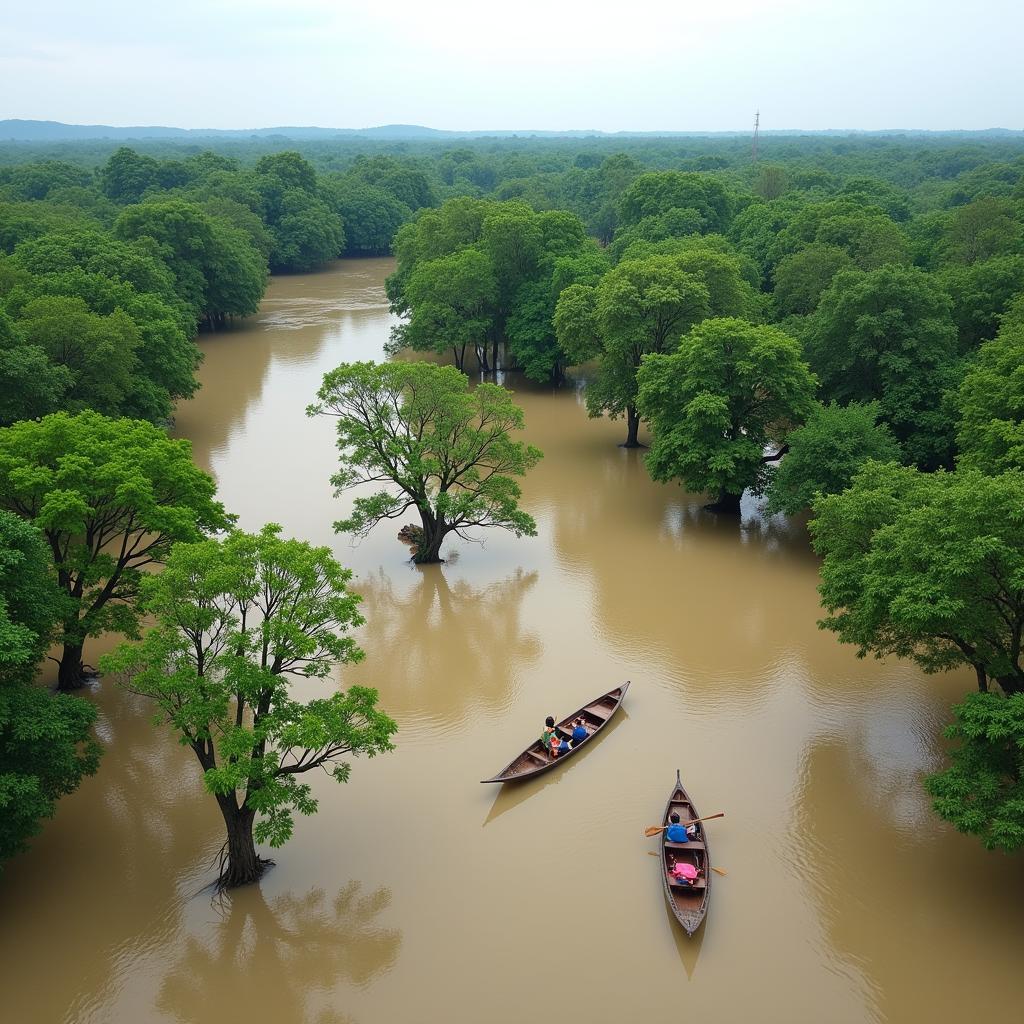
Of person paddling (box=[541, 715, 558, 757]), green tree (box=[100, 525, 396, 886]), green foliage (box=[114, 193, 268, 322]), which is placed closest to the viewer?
green tree (box=[100, 525, 396, 886])

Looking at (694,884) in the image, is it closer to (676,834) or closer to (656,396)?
(676,834)

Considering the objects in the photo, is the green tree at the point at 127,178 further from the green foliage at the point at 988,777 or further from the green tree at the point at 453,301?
the green foliage at the point at 988,777

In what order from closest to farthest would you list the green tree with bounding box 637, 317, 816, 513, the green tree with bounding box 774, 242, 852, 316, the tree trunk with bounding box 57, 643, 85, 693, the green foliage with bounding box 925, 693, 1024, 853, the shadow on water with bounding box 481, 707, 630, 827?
the green foliage with bounding box 925, 693, 1024, 853
the shadow on water with bounding box 481, 707, 630, 827
the tree trunk with bounding box 57, 643, 85, 693
the green tree with bounding box 637, 317, 816, 513
the green tree with bounding box 774, 242, 852, 316

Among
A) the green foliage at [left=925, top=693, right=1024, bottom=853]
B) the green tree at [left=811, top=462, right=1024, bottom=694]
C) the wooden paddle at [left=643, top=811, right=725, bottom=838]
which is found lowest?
the wooden paddle at [left=643, top=811, right=725, bottom=838]

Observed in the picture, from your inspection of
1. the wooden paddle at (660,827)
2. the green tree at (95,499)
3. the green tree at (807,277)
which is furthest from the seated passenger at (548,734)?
the green tree at (807,277)

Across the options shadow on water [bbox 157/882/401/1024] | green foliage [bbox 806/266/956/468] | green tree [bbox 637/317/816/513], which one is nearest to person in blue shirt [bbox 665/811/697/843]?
shadow on water [bbox 157/882/401/1024]

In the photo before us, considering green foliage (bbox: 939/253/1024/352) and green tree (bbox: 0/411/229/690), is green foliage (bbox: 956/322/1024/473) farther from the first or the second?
green tree (bbox: 0/411/229/690)

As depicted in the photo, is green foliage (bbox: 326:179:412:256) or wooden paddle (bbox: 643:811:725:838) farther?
green foliage (bbox: 326:179:412:256)
